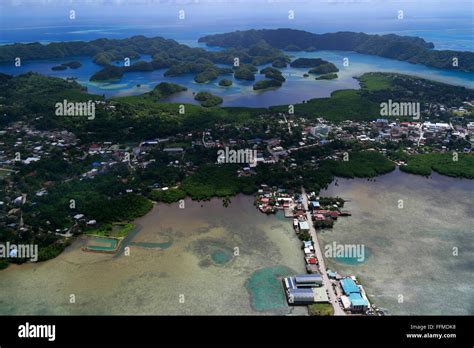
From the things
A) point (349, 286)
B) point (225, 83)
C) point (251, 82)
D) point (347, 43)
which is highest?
point (347, 43)

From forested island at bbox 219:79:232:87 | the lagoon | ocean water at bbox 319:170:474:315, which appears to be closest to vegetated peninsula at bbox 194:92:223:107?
forested island at bbox 219:79:232:87

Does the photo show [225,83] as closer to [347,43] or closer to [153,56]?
[153,56]

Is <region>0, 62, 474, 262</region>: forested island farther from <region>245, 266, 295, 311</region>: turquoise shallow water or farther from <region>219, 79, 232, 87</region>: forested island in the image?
<region>219, 79, 232, 87</region>: forested island

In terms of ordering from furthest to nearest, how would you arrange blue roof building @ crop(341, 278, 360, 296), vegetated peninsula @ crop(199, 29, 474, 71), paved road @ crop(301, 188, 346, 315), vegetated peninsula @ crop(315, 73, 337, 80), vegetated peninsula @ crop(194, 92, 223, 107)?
vegetated peninsula @ crop(199, 29, 474, 71) < vegetated peninsula @ crop(315, 73, 337, 80) < vegetated peninsula @ crop(194, 92, 223, 107) < blue roof building @ crop(341, 278, 360, 296) < paved road @ crop(301, 188, 346, 315)

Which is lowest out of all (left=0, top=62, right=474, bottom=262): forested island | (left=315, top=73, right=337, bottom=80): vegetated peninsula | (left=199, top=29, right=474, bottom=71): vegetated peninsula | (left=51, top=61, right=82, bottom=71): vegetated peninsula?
(left=0, top=62, right=474, bottom=262): forested island

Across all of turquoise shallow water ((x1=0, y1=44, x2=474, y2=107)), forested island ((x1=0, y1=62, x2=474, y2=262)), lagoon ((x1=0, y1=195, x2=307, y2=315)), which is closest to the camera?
lagoon ((x1=0, y1=195, x2=307, y2=315))

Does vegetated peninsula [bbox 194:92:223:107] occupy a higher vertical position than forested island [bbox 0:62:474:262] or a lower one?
higher

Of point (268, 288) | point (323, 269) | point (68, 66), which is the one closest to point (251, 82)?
point (68, 66)

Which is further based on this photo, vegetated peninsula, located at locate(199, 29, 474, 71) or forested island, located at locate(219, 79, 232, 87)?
vegetated peninsula, located at locate(199, 29, 474, 71)
